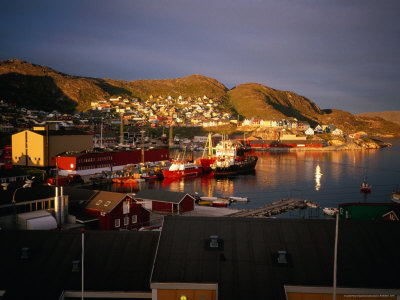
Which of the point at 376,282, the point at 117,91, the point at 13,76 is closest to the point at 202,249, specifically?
the point at 376,282

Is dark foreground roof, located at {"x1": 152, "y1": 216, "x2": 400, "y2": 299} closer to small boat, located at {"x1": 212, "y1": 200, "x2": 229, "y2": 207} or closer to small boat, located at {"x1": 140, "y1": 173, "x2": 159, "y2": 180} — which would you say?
small boat, located at {"x1": 212, "y1": 200, "x2": 229, "y2": 207}

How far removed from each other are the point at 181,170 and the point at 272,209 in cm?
1314

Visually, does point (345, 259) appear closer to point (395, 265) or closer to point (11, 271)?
point (395, 265)

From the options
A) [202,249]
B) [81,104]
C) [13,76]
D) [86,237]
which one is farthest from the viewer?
[13,76]

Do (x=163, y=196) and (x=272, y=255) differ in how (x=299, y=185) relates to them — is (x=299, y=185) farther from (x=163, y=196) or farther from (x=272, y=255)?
(x=272, y=255)

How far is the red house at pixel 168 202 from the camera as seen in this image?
13.4m

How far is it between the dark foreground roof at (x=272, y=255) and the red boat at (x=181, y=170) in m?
22.2

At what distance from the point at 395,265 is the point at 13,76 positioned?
3468 inches

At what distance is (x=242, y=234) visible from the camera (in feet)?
16.8

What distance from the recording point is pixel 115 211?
34.0ft

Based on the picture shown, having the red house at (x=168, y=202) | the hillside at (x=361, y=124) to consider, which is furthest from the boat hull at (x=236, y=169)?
the hillside at (x=361, y=124)

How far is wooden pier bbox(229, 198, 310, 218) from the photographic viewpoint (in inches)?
554

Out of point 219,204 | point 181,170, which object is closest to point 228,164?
point 181,170

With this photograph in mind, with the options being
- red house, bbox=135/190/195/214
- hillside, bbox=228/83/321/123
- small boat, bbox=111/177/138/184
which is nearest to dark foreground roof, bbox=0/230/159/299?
red house, bbox=135/190/195/214
